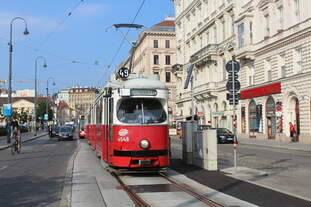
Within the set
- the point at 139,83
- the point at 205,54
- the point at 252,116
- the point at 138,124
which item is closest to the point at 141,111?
the point at 138,124

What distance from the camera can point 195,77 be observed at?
6122 cm

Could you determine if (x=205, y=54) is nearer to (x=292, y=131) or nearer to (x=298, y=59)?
(x=298, y=59)

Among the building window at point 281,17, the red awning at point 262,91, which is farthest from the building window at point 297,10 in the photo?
the red awning at point 262,91

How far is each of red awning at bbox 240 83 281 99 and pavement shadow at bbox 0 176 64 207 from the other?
2798cm

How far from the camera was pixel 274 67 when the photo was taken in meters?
38.1

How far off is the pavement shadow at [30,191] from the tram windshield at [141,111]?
264 centimetres

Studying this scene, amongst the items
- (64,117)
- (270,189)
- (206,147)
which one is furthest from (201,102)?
(64,117)

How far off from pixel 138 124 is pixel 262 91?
97.3ft

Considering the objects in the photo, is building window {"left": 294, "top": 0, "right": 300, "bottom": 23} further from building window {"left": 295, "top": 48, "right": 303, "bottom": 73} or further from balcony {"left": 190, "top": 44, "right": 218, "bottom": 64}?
balcony {"left": 190, "top": 44, "right": 218, "bottom": 64}

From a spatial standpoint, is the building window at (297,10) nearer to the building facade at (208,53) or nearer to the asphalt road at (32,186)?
the building facade at (208,53)

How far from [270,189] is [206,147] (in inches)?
164

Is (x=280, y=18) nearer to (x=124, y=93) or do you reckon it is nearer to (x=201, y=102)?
(x=201, y=102)

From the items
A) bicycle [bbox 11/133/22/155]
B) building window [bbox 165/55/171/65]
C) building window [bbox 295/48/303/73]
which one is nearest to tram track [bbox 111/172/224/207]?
bicycle [bbox 11/133/22/155]

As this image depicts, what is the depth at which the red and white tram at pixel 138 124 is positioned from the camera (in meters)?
12.3
